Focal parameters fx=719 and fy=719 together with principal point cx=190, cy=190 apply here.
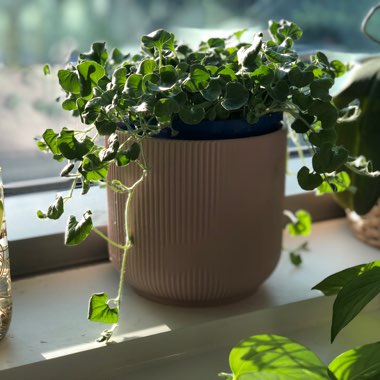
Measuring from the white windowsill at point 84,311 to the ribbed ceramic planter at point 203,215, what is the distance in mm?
31

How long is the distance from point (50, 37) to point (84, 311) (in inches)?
13.4

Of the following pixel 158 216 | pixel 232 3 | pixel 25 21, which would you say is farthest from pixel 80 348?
pixel 232 3

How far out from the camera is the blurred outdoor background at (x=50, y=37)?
2.85 feet

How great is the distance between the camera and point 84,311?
798mm

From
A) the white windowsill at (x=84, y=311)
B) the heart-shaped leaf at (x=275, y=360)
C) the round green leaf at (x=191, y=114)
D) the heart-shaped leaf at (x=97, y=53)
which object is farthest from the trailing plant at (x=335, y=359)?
the heart-shaped leaf at (x=97, y=53)

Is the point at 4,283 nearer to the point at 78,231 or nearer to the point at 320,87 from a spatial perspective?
the point at 78,231

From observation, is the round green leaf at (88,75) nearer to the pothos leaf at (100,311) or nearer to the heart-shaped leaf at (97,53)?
the heart-shaped leaf at (97,53)

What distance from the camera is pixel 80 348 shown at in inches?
28.2

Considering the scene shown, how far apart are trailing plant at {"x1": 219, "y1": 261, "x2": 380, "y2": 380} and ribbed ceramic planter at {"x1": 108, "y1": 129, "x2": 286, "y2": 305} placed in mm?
95

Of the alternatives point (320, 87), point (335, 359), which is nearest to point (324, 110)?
point (320, 87)

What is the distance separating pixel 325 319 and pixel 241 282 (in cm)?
14

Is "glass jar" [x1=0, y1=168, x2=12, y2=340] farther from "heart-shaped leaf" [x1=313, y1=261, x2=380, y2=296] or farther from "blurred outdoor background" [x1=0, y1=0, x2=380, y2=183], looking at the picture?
"heart-shaped leaf" [x1=313, y1=261, x2=380, y2=296]

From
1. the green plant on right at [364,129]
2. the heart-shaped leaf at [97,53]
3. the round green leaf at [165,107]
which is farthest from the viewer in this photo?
the green plant on right at [364,129]

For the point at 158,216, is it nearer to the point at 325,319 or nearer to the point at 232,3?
the point at 325,319
